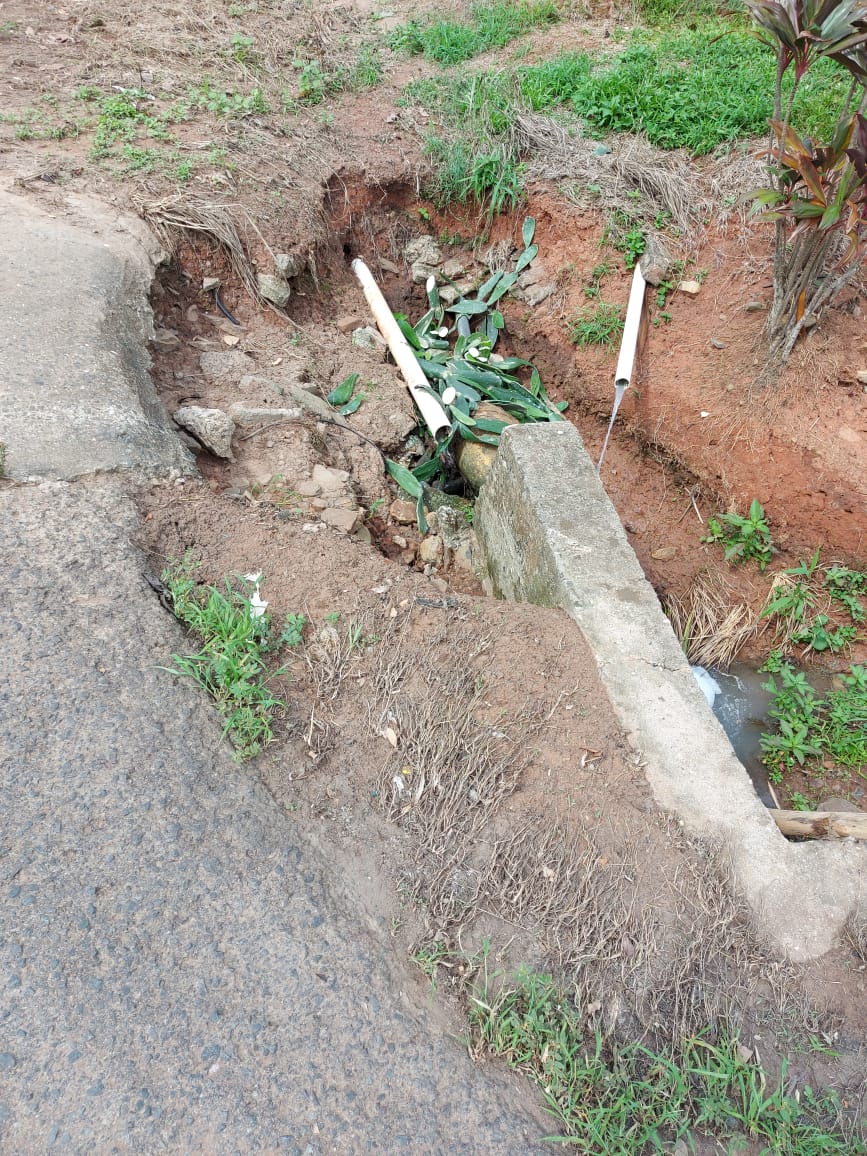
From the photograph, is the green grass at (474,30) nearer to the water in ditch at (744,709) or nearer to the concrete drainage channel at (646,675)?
the concrete drainage channel at (646,675)

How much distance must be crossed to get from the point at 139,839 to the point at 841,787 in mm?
3110

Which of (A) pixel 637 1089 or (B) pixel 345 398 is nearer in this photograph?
(A) pixel 637 1089

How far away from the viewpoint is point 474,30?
6215 mm

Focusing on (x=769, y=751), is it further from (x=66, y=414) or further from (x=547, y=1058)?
(x=66, y=414)

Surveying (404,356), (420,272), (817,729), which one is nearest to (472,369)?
(404,356)

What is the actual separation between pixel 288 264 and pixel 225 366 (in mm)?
1135

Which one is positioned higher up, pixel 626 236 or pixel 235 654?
pixel 626 236

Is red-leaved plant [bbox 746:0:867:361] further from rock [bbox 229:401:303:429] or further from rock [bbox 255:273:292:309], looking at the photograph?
rock [bbox 255:273:292:309]

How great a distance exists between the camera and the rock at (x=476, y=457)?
435 centimetres

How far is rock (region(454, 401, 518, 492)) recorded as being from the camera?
4352mm

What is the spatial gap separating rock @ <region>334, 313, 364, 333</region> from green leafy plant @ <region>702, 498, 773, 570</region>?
8.89 ft

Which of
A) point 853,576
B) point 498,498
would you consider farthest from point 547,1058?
point 853,576

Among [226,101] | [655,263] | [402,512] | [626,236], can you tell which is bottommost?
[402,512]

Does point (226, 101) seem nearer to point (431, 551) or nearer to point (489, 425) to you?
point (489, 425)
